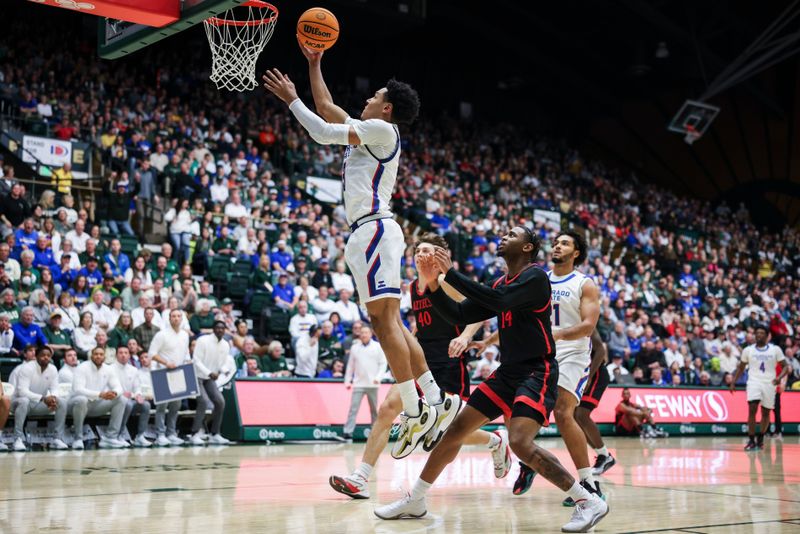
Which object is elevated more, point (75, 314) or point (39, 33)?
point (39, 33)

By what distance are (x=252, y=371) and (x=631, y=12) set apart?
1986 centimetres

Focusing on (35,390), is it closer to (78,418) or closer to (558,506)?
(78,418)

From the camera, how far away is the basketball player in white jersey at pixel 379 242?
6008mm

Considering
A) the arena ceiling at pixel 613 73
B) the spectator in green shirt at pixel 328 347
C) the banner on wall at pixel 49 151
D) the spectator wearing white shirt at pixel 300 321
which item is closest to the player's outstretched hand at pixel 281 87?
the spectator in green shirt at pixel 328 347

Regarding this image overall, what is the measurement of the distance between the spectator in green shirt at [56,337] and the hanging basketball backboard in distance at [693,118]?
2019 cm

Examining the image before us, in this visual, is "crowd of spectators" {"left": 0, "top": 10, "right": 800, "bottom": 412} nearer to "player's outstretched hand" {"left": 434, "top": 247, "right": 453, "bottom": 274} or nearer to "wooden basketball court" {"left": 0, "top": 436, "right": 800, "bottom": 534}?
"wooden basketball court" {"left": 0, "top": 436, "right": 800, "bottom": 534}

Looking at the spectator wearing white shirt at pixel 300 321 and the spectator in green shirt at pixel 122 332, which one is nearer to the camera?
the spectator in green shirt at pixel 122 332

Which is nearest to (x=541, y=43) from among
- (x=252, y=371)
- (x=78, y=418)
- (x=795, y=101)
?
(x=795, y=101)

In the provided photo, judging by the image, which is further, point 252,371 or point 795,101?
point 795,101

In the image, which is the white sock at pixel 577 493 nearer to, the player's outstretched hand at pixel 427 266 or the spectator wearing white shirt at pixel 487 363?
the player's outstretched hand at pixel 427 266

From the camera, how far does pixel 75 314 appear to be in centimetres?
1358

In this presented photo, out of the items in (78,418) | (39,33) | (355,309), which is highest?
(39,33)

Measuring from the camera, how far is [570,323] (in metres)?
7.50

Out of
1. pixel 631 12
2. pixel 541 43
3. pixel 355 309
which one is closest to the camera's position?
pixel 355 309
